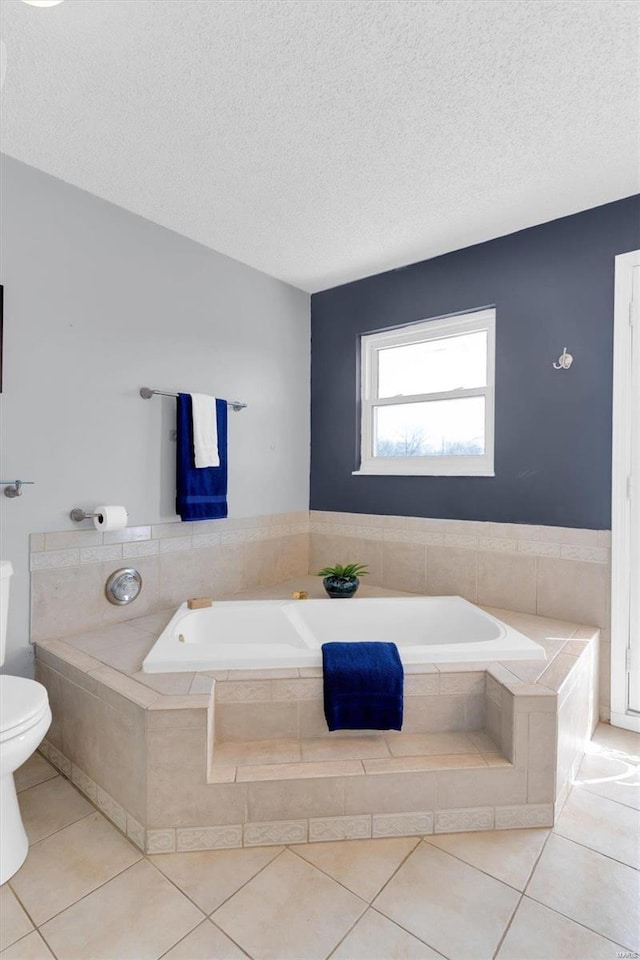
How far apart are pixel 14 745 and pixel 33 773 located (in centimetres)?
73

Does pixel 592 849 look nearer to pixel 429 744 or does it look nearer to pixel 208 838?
pixel 429 744

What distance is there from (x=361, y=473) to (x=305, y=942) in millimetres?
2417

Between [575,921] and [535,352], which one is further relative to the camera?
[535,352]

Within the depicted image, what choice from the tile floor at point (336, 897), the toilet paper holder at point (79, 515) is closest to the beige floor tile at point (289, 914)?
the tile floor at point (336, 897)

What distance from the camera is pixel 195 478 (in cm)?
271

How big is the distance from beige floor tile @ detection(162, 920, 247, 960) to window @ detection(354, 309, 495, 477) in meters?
2.29

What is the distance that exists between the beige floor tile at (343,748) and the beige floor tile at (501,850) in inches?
12.4

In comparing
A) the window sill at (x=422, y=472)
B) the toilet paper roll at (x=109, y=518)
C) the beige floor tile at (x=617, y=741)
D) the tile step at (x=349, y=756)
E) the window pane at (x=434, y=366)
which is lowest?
the beige floor tile at (x=617, y=741)

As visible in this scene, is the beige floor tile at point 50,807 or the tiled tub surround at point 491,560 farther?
the tiled tub surround at point 491,560

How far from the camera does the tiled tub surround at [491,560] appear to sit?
8.06 ft

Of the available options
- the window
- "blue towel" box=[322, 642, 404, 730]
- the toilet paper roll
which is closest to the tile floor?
"blue towel" box=[322, 642, 404, 730]

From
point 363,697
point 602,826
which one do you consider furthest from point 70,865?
point 602,826

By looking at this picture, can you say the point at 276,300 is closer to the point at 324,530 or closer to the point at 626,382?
the point at 324,530

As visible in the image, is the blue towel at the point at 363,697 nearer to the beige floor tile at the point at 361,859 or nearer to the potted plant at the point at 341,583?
the beige floor tile at the point at 361,859
